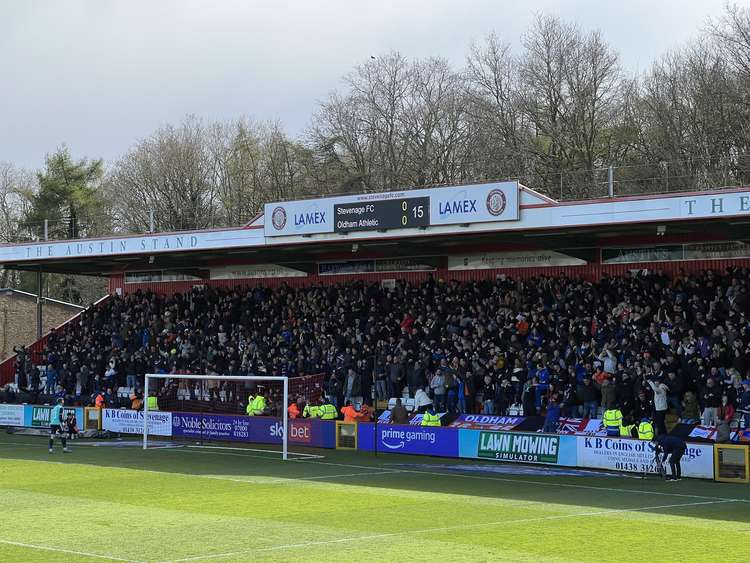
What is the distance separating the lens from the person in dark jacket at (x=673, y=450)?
88.0ft

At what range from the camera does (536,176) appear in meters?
54.0

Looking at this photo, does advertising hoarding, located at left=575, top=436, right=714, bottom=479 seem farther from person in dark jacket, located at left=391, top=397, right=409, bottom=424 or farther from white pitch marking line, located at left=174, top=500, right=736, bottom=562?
person in dark jacket, located at left=391, top=397, right=409, bottom=424

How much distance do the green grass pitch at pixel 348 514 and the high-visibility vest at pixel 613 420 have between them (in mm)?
3557

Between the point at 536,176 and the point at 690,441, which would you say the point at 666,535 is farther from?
the point at 536,176

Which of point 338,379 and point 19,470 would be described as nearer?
point 19,470

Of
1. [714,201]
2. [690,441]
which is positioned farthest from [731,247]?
[690,441]

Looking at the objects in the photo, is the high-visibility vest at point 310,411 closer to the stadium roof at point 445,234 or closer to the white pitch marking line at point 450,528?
the stadium roof at point 445,234

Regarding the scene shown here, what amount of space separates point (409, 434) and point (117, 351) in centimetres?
1911

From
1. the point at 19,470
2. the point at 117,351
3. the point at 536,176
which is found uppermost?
the point at 536,176

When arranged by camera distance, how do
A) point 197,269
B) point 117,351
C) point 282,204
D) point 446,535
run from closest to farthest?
point 446,535
point 282,204
point 117,351
point 197,269

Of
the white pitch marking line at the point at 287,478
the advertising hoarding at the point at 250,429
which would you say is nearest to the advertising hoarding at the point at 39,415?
the advertising hoarding at the point at 250,429

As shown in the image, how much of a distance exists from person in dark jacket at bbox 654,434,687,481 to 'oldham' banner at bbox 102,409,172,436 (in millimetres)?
18754

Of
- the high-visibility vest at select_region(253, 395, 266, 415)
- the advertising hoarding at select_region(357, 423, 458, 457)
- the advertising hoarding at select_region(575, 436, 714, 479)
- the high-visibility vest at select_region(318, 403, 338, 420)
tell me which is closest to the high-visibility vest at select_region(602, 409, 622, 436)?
the advertising hoarding at select_region(575, 436, 714, 479)

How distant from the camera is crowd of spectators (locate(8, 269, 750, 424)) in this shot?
106 feet
